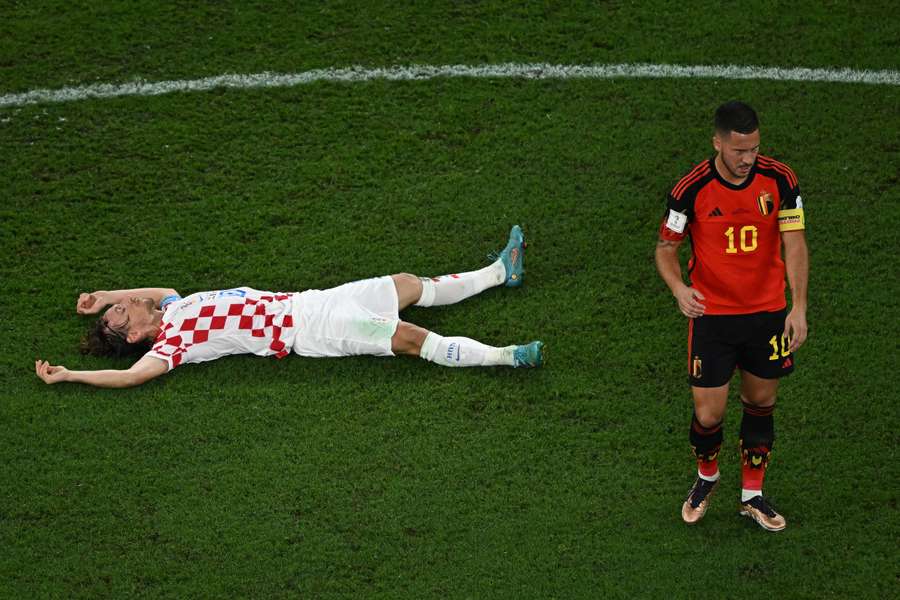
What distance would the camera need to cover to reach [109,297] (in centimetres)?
684

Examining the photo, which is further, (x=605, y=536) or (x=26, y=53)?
(x=26, y=53)

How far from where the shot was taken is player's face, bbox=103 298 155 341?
6602 mm

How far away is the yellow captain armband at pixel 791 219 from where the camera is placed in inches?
196

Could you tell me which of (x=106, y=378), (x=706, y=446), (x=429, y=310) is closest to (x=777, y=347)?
(x=706, y=446)

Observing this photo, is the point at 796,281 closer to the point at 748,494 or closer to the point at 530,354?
the point at 748,494

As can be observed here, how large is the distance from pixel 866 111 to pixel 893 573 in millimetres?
3588

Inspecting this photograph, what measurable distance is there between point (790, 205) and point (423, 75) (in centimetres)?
384

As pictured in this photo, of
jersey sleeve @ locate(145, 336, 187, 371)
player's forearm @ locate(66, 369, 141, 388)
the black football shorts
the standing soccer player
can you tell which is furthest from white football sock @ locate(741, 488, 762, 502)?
player's forearm @ locate(66, 369, 141, 388)

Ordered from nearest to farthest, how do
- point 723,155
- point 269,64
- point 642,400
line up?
Result: point 723,155
point 642,400
point 269,64

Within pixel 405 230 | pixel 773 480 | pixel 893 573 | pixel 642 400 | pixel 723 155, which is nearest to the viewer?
pixel 723 155

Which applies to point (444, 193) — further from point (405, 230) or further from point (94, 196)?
point (94, 196)

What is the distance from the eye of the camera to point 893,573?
5262 millimetres

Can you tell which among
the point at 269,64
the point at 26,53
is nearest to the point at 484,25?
the point at 269,64

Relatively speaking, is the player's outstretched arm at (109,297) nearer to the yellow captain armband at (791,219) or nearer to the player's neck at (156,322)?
the player's neck at (156,322)
